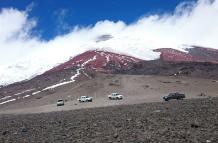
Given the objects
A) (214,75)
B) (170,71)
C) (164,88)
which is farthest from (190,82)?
(170,71)

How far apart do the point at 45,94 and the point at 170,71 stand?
38.6 m

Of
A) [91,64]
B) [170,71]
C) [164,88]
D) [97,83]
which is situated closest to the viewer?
[164,88]

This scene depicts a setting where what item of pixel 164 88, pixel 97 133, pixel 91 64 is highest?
pixel 91 64

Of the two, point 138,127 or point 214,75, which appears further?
point 214,75

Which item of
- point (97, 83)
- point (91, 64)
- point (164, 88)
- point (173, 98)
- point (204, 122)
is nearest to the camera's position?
point (204, 122)

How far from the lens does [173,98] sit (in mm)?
80625

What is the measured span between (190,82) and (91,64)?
76618 millimetres

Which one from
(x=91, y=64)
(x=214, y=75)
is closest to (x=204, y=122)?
(x=214, y=75)

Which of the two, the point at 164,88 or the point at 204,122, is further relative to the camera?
the point at 164,88

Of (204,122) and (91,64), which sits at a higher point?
(91,64)

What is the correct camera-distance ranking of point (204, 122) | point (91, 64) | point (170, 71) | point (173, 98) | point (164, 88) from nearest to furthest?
point (204, 122) → point (173, 98) → point (164, 88) → point (170, 71) → point (91, 64)

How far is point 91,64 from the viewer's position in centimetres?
18700

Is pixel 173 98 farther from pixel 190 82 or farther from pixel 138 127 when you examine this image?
pixel 138 127

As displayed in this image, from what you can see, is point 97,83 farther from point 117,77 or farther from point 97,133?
point 97,133
